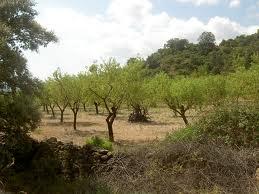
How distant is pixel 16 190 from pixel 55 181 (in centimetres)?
150

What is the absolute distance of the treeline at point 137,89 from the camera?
94.2ft

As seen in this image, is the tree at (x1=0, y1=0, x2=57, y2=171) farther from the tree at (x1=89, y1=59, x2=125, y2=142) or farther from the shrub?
the tree at (x1=89, y1=59, x2=125, y2=142)

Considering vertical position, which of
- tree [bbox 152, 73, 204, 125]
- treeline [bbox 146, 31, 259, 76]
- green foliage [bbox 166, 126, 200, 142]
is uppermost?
treeline [bbox 146, 31, 259, 76]

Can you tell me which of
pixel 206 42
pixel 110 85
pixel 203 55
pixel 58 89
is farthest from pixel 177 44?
pixel 110 85

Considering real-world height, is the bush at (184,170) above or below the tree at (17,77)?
below

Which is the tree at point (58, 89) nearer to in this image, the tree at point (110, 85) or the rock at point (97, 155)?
the tree at point (110, 85)

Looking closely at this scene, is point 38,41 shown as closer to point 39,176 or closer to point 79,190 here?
point 39,176

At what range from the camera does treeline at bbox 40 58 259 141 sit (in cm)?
2872

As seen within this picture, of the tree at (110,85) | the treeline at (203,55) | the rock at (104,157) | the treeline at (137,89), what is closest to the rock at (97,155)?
the rock at (104,157)

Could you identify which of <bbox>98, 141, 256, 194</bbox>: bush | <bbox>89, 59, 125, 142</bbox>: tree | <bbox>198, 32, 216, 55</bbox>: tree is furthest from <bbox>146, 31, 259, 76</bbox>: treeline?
<bbox>98, 141, 256, 194</bbox>: bush

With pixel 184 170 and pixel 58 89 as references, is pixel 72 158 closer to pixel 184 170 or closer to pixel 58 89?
pixel 184 170

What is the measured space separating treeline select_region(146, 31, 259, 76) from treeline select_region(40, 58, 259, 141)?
29241mm

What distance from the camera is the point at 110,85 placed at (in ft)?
93.0

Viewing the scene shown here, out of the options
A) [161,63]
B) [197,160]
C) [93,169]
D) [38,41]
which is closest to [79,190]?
[93,169]
